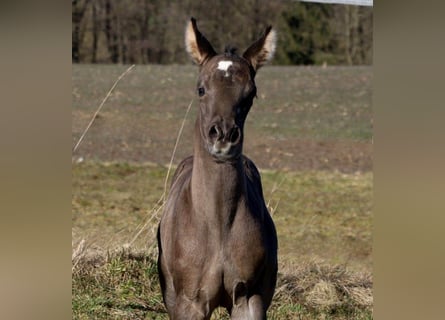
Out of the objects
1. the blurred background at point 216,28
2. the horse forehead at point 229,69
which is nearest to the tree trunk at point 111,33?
the blurred background at point 216,28

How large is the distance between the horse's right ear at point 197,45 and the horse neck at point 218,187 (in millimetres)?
338

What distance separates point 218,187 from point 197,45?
0.66 m

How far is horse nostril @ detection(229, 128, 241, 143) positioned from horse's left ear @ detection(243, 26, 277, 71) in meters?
0.65

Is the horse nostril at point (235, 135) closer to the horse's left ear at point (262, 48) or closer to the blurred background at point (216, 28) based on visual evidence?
the horse's left ear at point (262, 48)

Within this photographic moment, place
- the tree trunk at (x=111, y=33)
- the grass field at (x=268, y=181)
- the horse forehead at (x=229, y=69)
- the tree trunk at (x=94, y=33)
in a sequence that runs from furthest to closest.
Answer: the tree trunk at (x=111, y=33) < the tree trunk at (x=94, y=33) < the grass field at (x=268, y=181) < the horse forehead at (x=229, y=69)

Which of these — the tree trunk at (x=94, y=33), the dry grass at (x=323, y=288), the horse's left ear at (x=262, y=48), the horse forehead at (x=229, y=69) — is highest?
the tree trunk at (x=94, y=33)

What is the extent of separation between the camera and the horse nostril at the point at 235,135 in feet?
10.4

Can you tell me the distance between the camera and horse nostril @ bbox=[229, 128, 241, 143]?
10.4 ft

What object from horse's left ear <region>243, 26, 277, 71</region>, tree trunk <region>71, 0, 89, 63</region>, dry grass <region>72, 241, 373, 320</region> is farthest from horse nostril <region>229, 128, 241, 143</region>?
tree trunk <region>71, 0, 89, 63</region>
